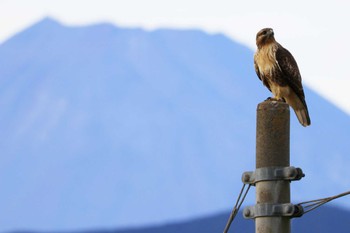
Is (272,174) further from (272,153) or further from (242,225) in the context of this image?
(242,225)

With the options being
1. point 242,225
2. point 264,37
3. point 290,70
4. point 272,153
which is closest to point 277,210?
point 272,153

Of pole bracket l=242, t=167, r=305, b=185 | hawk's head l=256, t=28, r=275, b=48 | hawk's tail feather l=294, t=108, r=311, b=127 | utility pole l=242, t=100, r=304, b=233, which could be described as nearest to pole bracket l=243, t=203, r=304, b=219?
utility pole l=242, t=100, r=304, b=233

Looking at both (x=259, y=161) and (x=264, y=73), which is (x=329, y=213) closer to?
(x=264, y=73)

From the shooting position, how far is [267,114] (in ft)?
15.4

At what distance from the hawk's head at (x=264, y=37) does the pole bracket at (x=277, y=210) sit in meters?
2.60

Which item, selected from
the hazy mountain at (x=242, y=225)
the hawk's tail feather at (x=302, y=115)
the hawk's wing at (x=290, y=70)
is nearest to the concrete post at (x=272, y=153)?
the hawk's tail feather at (x=302, y=115)

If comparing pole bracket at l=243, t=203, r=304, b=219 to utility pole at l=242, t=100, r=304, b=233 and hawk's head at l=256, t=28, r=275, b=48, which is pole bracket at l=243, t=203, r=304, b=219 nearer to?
utility pole at l=242, t=100, r=304, b=233

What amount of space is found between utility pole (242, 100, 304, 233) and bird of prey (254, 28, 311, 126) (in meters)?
1.93

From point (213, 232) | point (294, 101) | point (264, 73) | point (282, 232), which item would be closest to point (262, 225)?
point (282, 232)

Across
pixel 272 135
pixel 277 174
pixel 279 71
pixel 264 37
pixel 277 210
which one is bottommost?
pixel 277 210

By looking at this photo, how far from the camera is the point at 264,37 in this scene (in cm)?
708

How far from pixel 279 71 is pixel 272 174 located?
2.44 metres

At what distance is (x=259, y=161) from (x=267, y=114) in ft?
0.73

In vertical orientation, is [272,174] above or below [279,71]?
below
